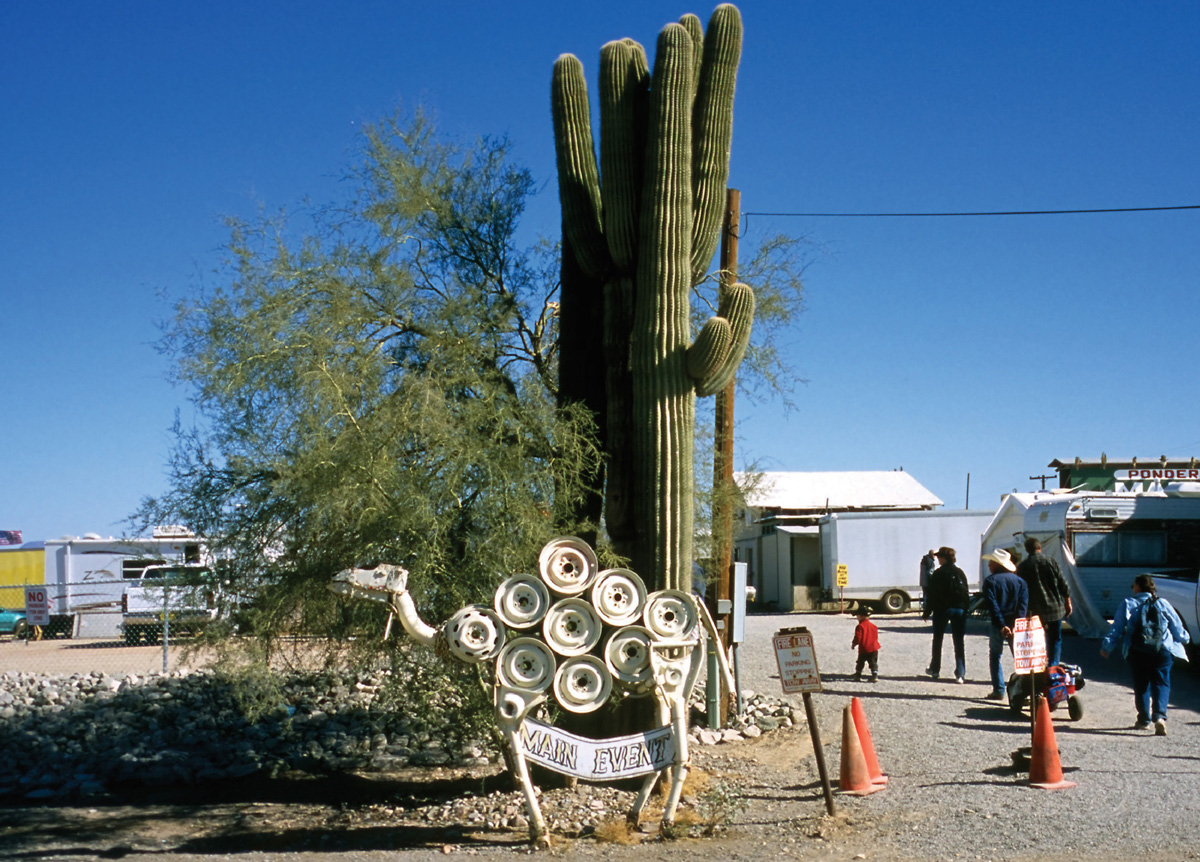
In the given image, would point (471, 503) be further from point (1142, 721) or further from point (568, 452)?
point (1142, 721)

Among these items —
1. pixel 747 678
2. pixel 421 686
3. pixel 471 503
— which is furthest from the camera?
pixel 747 678

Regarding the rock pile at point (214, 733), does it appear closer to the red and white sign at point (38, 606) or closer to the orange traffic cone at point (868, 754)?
the orange traffic cone at point (868, 754)

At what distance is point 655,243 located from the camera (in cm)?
870

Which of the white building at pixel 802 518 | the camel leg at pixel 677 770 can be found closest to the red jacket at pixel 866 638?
the camel leg at pixel 677 770

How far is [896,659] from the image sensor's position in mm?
16266

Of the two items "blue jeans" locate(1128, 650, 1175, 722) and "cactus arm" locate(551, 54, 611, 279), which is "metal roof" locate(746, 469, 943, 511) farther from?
"cactus arm" locate(551, 54, 611, 279)

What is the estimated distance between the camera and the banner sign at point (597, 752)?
7062mm

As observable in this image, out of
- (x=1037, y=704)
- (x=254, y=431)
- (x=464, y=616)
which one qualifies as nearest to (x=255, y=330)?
(x=254, y=431)

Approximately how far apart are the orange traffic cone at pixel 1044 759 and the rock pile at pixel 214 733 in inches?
131

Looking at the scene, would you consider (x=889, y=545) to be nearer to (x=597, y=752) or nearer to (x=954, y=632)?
(x=954, y=632)

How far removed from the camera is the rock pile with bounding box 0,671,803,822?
1067 centimetres

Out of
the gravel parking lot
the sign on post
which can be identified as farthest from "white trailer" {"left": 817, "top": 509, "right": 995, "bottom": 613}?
the sign on post

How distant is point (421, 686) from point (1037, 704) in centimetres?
512

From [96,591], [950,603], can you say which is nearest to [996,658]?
[950,603]
